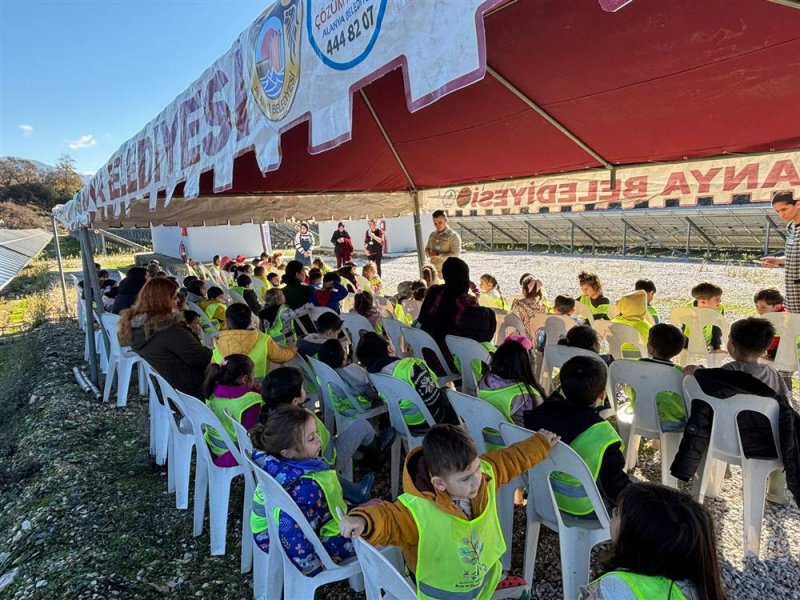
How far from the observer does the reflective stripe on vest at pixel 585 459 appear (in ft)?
6.44

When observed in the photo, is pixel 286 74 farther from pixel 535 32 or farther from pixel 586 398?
pixel 586 398

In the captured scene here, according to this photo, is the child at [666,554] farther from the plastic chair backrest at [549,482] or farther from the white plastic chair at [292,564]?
the white plastic chair at [292,564]

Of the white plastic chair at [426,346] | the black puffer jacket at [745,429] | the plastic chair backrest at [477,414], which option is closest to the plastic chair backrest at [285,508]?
the plastic chair backrest at [477,414]

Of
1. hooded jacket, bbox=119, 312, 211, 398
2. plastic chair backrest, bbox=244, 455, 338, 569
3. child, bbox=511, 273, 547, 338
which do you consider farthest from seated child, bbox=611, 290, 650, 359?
hooded jacket, bbox=119, 312, 211, 398

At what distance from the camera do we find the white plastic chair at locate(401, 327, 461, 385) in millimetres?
3914

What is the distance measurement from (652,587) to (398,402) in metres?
1.86

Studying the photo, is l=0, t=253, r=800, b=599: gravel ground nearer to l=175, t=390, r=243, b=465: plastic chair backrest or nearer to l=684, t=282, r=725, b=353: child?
l=175, t=390, r=243, b=465: plastic chair backrest

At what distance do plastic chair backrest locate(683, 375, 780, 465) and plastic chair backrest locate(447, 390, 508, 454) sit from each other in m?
1.08

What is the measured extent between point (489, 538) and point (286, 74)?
2.08 m

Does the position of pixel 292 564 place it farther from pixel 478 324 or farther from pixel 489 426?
pixel 478 324

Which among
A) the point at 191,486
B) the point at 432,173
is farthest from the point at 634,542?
the point at 432,173

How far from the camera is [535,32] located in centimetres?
269

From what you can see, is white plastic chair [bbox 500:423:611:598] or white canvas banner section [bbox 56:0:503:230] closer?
white canvas banner section [bbox 56:0:503:230]

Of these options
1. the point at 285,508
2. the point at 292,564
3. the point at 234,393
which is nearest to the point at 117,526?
the point at 234,393
